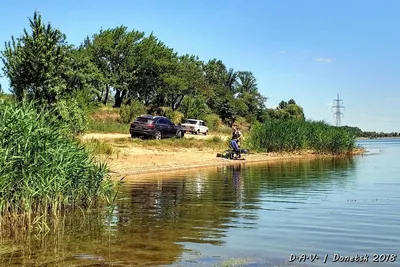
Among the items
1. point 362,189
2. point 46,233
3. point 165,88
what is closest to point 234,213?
point 46,233

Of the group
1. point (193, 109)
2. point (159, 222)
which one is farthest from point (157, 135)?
point (193, 109)

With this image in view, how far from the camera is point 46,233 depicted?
32.1 ft

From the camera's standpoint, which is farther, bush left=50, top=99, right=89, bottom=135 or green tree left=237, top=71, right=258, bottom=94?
green tree left=237, top=71, right=258, bottom=94

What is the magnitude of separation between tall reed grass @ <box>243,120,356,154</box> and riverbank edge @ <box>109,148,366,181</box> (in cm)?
57

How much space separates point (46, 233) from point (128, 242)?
1916 millimetres

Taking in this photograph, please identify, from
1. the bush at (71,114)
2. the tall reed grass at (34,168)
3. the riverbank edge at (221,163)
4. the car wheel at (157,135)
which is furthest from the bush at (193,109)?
the tall reed grass at (34,168)

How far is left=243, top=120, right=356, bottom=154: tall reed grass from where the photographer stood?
1483 inches

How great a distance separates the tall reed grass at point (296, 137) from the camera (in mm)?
37656

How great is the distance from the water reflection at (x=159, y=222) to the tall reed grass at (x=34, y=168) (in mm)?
691

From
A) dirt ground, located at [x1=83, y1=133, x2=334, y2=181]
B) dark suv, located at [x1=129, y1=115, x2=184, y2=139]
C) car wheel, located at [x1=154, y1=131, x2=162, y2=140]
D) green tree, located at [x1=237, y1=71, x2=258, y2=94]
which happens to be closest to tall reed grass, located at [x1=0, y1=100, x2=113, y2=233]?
dirt ground, located at [x1=83, y1=133, x2=334, y2=181]

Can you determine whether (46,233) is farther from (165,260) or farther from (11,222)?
(165,260)

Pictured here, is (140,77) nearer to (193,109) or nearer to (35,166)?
(193,109)

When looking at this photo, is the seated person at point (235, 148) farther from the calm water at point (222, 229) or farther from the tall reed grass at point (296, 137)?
the calm water at point (222, 229)

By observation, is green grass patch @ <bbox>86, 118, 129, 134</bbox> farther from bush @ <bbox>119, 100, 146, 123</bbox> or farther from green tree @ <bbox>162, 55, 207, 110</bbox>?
green tree @ <bbox>162, 55, 207, 110</bbox>
